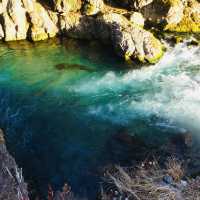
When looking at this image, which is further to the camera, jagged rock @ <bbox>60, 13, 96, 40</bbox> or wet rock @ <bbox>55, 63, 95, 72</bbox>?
jagged rock @ <bbox>60, 13, 96, 40</bbox>

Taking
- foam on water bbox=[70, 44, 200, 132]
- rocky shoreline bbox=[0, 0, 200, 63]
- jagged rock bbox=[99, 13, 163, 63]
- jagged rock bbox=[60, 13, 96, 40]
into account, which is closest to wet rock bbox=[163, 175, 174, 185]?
foam on water bbox=[70, 44, 200, 132]

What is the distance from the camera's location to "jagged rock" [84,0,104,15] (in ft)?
97.3

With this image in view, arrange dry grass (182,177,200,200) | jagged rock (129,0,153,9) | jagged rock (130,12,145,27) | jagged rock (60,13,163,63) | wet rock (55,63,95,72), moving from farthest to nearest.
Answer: jagged rock (129,0,153,9)
jagged rock (130,12,145,27)
jagged rock (60,13,163,63)
wet rock (55,63,95,72)
dry grass (182,177,200,200)

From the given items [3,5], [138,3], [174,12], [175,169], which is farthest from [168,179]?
[3,5]

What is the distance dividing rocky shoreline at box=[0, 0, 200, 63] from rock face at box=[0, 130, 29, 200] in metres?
15.7

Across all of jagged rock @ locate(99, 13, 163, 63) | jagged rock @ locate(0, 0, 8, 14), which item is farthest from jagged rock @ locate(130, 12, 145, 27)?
jagged rock @ locate(0, 0, 8, 14)

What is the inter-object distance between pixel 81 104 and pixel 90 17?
1092 centimetres

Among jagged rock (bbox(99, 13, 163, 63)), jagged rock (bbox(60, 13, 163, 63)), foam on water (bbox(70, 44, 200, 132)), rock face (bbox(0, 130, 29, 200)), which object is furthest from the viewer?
jagged rock (bbox(60, 13, 163, 63))

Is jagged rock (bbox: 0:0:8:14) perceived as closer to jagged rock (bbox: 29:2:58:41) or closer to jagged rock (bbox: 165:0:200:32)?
jagged rock (bbox: 29:2:58:41)

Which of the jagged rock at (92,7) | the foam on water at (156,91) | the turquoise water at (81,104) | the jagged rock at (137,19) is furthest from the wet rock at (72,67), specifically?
the jagged rock at (137,19)

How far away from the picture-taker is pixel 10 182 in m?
12.9

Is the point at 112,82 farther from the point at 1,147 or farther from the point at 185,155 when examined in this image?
the point at 1,147

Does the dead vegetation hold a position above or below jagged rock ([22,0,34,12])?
below

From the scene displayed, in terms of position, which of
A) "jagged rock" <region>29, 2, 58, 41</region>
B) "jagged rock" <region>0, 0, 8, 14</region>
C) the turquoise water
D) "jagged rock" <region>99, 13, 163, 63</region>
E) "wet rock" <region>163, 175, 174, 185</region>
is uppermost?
"jagged rock" <region>0, 0, 8, 14</region>
